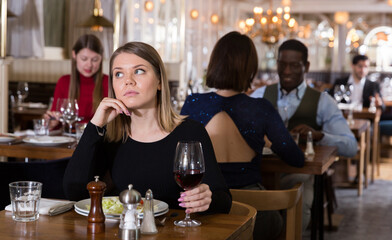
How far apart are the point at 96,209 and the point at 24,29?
6.47 metres

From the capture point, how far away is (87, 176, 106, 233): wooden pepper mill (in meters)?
1.58

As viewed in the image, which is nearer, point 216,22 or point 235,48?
point 235,48

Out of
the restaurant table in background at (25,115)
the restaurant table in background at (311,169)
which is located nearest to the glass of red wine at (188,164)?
the restaurant table in background at (311,169)

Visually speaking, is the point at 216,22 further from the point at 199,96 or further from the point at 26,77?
the point at 199,96

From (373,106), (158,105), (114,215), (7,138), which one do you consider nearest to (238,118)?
(158,105)

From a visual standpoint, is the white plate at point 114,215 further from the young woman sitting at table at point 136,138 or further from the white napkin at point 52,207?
the young woman sitting at table at point 136,138

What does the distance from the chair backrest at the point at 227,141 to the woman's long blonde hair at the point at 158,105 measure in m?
0.75

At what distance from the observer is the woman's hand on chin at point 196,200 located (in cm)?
171

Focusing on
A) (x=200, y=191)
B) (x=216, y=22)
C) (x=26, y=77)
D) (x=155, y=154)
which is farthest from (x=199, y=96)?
(x=216, y=22)

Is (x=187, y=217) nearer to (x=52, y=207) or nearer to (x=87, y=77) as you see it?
(x=52, y=207)

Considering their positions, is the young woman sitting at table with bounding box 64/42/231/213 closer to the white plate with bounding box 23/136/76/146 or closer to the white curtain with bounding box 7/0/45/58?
the white plate with bounding box 23/136/76/146

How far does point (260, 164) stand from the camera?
3049 mm

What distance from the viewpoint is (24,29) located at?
7.59 meters

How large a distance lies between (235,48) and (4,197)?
133 centimetres
